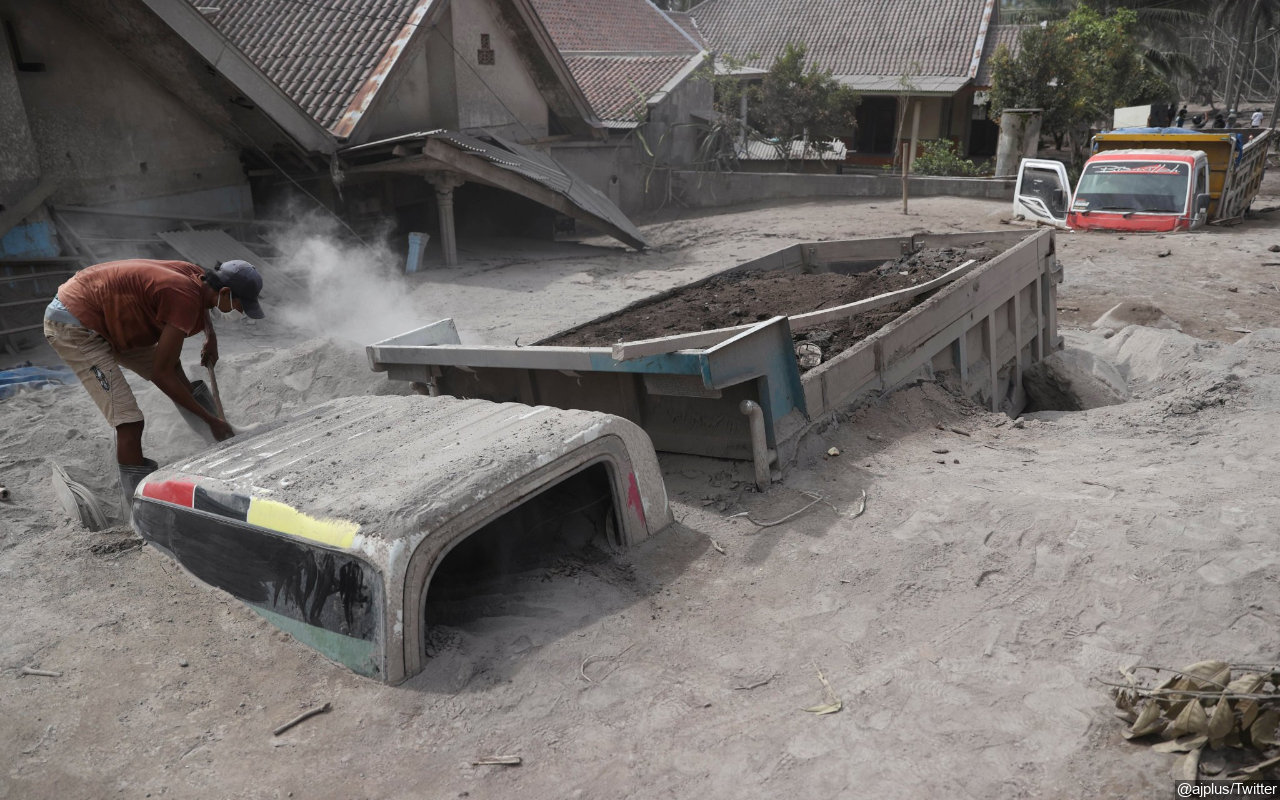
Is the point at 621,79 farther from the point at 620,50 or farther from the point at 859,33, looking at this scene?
the point at 859,33

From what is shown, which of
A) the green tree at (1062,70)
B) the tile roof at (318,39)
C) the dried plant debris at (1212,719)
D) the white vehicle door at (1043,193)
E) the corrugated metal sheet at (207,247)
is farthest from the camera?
the green tree at (1062,70)

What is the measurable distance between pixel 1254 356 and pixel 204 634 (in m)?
6.66

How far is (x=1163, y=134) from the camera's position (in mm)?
14141

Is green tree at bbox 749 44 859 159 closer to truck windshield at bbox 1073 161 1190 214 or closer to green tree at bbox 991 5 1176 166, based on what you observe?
green tree at bbox 991 5 1176 166

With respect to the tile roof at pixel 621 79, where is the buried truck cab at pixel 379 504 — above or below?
below

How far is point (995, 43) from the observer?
25359mm

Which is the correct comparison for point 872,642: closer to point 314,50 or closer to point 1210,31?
point 314,50

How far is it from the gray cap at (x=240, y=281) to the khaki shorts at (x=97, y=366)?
28.4 inches

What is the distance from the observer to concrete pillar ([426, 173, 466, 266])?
13688 mm

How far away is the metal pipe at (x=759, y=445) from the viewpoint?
14.0 ft

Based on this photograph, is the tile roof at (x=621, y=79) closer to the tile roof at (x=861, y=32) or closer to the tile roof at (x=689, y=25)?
the tile roof at (x=861, y=32)

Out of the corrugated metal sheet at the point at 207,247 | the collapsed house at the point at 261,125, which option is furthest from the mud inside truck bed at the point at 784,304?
the collapsed house at the point at 261,125

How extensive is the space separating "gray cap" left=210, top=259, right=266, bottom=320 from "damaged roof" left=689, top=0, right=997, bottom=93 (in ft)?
70.2

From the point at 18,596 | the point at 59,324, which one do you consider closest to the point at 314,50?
the point at 59,324
